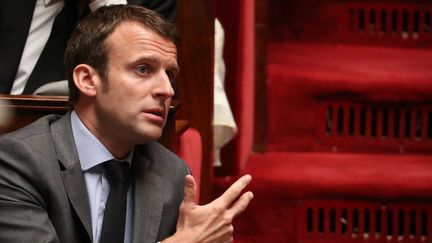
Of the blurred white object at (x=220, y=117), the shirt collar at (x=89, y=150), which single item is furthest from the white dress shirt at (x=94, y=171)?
the blurred white object at (x=220, y=117)

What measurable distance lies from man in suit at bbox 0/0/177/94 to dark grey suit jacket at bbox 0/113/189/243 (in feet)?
0.96

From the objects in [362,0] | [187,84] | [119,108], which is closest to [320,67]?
[362,0]

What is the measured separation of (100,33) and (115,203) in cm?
14

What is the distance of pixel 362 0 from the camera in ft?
5.31

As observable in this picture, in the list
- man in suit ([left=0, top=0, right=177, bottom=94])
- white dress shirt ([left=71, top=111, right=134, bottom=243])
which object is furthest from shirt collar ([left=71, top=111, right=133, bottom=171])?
man in suit ([left=0, top=0, right=177, bottom=94])

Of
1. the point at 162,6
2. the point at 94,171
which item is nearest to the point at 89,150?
the point at 94,171

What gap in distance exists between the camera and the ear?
717 millimetres

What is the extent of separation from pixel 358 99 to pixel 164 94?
30.3 inches

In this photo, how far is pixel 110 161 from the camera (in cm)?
71

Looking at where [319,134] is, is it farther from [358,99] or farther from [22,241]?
[22,241]

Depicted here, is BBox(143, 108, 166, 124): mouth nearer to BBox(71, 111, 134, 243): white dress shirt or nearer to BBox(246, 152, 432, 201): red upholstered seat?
BBox(71, 111, 134, 243): white dress shirt

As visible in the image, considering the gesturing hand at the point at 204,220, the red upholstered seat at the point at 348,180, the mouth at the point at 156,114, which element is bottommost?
the red upholstered seat at the point at 348,180

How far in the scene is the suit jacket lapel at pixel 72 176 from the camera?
0.68 meters

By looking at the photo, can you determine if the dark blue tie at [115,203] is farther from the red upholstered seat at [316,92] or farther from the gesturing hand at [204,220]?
the red upholstered seat at [316,92]
